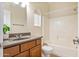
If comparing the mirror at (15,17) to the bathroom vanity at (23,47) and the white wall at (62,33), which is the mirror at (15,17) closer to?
the bathroom vanity at (23,47)

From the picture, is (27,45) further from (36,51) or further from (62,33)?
(62,33)

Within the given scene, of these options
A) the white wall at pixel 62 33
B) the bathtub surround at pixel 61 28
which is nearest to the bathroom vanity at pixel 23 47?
the bathtub surround at pixel 61 28

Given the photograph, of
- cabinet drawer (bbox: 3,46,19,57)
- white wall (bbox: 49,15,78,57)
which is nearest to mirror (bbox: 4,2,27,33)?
cabinet drawer (bbox: 3,46,19,57)

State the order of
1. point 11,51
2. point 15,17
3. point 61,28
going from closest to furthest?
point 11,51
point 15,17
point 61,28

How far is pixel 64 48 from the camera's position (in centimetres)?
217

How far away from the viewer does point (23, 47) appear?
1.45m

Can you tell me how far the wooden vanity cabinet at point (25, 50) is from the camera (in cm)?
123

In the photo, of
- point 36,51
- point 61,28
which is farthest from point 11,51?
point 61,28

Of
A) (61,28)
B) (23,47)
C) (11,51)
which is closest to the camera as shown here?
(11,51)

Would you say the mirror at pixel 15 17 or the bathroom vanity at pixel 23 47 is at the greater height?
the mirror at pixel 15 17

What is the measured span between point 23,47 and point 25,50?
0.24 feet

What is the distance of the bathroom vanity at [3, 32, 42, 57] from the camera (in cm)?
120

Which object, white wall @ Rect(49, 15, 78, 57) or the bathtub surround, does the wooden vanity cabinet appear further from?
white wall @ Rect(49, 15, 78, 57)

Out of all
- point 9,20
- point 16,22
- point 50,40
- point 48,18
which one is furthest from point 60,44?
point 9,20
